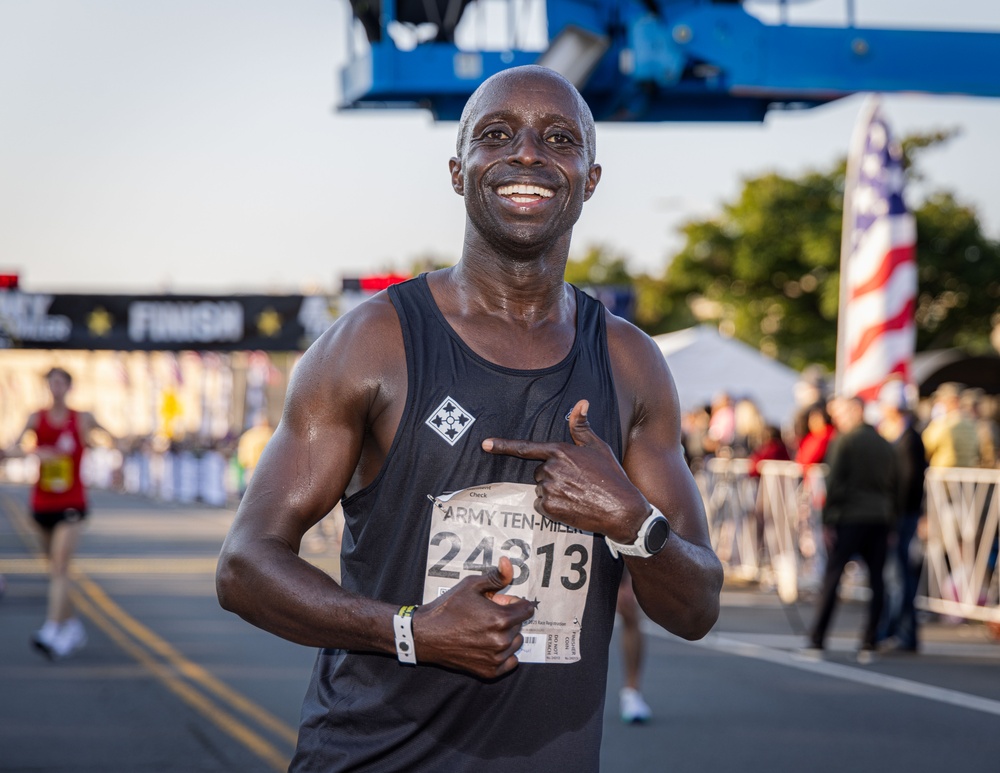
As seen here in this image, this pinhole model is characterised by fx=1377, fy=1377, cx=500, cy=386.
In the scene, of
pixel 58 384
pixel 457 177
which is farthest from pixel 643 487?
pixel 58 384

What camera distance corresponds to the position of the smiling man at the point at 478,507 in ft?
7.54

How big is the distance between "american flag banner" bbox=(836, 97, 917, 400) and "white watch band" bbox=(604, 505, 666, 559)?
1039 centimetres

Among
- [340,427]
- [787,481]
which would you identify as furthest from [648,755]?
[787,481]

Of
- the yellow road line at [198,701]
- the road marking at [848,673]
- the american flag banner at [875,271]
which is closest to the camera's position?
the yellow road line at [198,701]

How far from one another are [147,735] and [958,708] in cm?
485

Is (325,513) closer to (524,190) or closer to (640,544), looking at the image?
(640,544)

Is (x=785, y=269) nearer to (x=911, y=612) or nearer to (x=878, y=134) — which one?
(x=878, y=134)

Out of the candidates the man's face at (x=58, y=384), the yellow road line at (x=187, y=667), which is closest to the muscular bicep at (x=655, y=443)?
the yellow road line at (x=187, y=667)

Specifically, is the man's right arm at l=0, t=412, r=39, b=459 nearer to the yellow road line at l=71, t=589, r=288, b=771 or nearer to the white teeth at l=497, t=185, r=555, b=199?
the yellow road line at l=71, t=589, r=288, b=771

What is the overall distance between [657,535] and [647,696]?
6.58 m

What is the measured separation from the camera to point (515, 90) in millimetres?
Answer: 2494

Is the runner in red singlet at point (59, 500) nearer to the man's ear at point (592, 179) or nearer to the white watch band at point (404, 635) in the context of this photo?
the man's ear at point (592, 179)

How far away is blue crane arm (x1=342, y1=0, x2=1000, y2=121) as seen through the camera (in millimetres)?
7516

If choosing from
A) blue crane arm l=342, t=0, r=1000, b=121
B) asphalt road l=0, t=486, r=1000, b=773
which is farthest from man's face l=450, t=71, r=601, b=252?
blue crane arm l=342, t=0, r=1000, b=121
